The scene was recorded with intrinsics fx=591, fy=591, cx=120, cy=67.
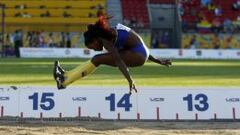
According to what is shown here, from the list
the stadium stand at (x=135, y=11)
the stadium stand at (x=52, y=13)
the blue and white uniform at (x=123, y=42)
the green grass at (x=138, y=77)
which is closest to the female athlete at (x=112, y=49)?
the blue and white uniform at (x=123, y=42)

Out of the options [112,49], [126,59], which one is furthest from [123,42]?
[112,49]

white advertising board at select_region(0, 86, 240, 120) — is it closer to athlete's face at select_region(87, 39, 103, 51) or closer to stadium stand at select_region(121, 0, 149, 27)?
athlete's face at select_region(87, 39, 103, 51)

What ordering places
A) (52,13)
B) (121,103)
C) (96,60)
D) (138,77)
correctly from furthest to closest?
(52,13) < (138,77) < (121,103) < (96,60)

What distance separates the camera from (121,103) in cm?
1209

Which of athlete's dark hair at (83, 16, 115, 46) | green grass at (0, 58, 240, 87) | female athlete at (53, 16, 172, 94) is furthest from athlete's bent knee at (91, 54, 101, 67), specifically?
green grass at (0, 58, 240, 87)

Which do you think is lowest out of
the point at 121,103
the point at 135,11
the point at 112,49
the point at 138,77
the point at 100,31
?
the point at 121,103

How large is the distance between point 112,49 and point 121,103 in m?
2.78

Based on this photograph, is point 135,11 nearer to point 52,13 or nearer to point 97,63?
point 52,13

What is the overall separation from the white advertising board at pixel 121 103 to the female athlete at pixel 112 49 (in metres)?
1.85

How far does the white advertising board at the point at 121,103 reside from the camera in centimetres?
1196

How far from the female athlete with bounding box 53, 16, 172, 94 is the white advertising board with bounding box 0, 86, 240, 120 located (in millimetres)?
1850

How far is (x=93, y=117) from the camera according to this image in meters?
11.9

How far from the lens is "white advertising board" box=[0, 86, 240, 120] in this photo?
11961mm

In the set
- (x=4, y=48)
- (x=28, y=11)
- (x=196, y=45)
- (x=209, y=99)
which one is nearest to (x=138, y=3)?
(x=196, y=45)
